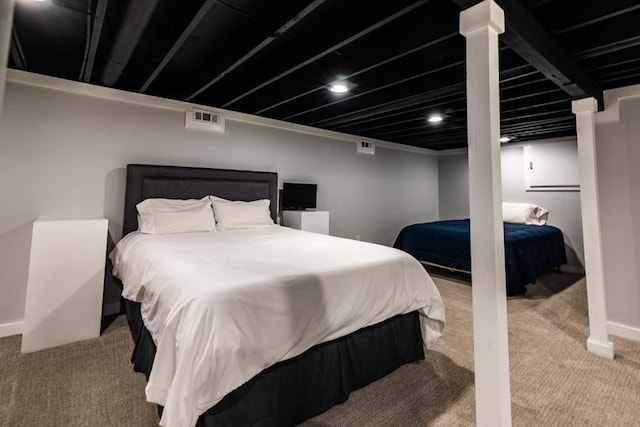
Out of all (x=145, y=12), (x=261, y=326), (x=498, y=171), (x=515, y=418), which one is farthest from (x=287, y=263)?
(x=145, y=12)

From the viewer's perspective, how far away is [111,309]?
9.88ft

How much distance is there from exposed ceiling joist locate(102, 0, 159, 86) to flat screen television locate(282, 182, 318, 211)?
2195mm

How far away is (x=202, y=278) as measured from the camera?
1.47m

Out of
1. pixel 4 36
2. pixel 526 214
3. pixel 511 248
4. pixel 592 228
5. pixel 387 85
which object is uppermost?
pixel 387 85

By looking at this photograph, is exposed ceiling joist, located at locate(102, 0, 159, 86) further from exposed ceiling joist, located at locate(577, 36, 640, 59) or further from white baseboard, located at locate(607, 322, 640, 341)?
white baseboard, located at locate(607, 322, 640, 341)

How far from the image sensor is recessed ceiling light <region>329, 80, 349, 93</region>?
8.99 ft

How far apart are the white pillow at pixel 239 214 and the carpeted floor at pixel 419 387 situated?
1.34 metres

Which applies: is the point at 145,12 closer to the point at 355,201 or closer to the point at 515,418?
the point at 515,418

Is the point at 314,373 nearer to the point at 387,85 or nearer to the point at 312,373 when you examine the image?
the point at 312,373

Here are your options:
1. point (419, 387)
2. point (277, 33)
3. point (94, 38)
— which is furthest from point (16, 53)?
point (419, 387)

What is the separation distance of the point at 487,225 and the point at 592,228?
184cm

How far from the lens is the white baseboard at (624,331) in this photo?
2.59m

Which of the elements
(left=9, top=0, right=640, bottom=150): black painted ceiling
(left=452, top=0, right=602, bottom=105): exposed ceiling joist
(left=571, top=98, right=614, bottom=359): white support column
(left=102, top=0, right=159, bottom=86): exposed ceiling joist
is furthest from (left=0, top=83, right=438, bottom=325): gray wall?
(left=571, top=98, right=614, bottom=359): white support column

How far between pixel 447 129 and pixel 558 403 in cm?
381
